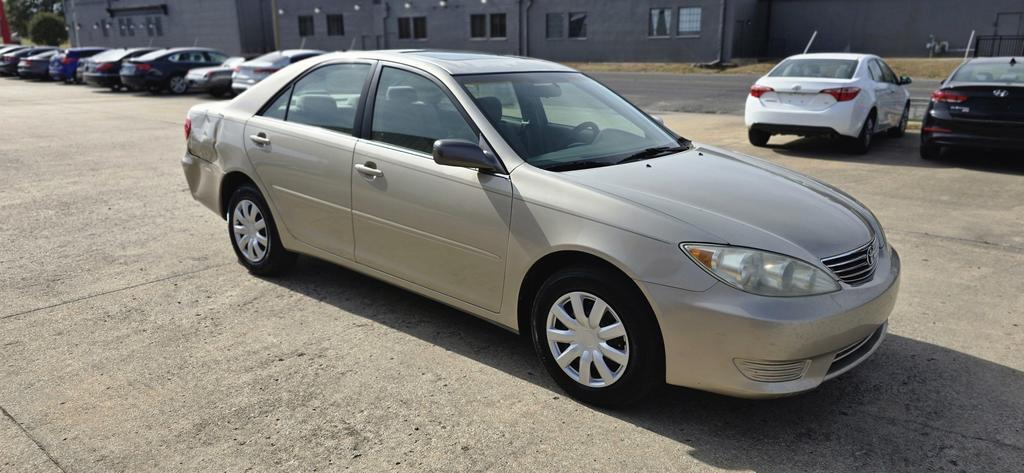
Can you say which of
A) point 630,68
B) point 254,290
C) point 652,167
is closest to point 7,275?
point 254,290

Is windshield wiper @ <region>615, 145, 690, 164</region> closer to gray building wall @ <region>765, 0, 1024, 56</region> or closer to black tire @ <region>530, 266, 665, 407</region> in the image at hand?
black tire @ <region>530, 266, 665, 407</region>

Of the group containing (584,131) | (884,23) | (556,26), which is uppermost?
(556,26)

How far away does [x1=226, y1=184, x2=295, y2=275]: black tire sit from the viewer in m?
5.26

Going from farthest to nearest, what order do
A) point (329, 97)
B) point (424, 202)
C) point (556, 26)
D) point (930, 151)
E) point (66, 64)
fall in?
point (556, 26) → point (66, 64) → point (930, 151) → point (329, 97) → point (424, 202)

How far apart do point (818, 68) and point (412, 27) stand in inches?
1602

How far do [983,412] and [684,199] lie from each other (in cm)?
174

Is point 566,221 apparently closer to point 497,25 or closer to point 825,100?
point 825,100

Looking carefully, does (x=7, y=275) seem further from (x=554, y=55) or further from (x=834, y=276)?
(x=554, y=55)

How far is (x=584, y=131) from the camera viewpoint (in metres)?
4.36

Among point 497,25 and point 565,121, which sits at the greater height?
point 497,25

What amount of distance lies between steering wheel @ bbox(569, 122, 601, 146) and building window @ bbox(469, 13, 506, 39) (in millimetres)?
42878

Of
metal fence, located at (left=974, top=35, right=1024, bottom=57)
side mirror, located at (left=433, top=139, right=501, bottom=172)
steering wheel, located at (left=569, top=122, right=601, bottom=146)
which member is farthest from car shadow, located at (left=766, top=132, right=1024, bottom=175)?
metal fence, located at (left=974, top=35, right=1024, bottom=57)

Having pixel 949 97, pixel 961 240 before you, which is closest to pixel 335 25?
pixel 949 97

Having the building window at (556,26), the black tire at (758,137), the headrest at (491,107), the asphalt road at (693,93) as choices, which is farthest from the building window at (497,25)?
the headrest at (491,107)
